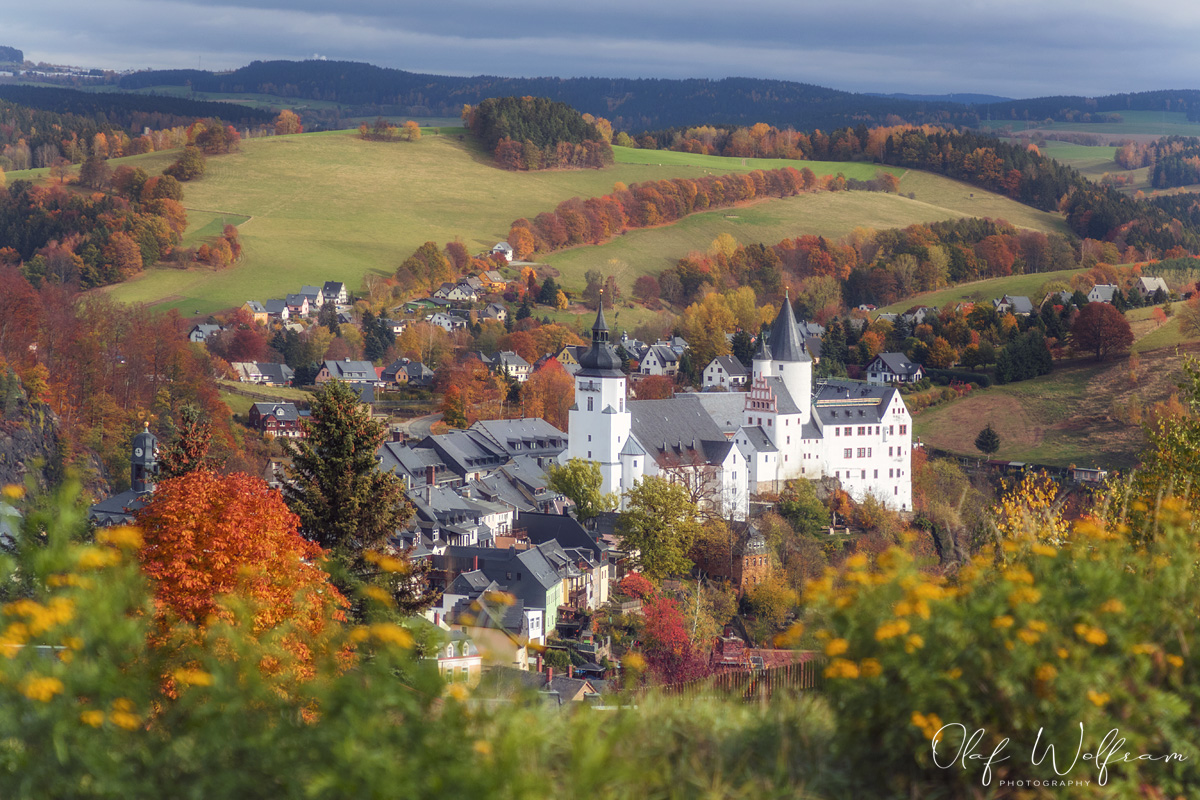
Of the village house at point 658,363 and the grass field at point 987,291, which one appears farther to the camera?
the grass field at point 987,291

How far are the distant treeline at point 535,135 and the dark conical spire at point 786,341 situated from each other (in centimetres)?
9014

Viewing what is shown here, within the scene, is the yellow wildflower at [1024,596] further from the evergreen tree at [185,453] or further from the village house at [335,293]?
the village house at [335,293]

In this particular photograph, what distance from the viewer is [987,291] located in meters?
119

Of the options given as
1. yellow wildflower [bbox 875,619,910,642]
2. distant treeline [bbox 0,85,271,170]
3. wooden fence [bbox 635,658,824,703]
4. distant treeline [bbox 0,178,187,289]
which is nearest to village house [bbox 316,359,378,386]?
distant treeline [bbox 0,178,187,289]

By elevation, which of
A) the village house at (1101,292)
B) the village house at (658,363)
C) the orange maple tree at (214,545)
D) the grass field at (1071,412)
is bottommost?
the village house at (658,363)

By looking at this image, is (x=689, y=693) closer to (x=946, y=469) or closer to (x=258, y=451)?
(x=258, y=451)

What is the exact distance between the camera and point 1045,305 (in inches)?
3930

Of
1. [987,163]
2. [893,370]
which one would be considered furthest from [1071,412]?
[987,163]

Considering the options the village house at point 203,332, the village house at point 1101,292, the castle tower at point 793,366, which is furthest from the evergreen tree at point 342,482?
the village house at point 1101,292

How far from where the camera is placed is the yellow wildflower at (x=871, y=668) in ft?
19.1

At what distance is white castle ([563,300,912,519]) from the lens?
6350 cm

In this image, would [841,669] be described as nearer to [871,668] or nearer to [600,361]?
[871,668]

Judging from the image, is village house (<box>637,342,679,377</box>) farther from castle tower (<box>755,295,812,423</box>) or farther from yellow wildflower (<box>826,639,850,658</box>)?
yellow wildflower (<box>826,639,850,658</box>)

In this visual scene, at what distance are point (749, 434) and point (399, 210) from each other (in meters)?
78.3
